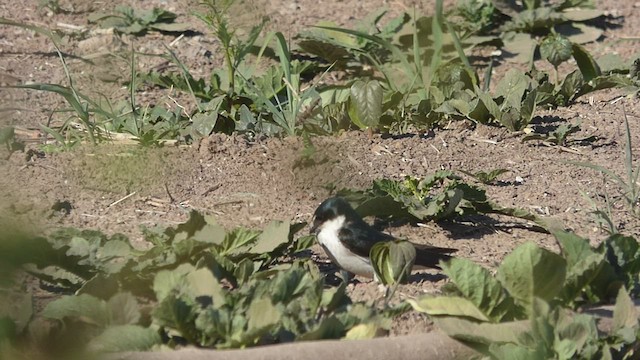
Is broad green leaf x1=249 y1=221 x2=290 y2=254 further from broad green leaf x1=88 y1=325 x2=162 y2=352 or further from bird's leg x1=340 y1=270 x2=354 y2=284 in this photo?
broad green leaf x1=88 y1=325 x2=162 y2=352

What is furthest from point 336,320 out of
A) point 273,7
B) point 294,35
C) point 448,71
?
point 273,7

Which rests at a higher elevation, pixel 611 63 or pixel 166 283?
pixel 166 283

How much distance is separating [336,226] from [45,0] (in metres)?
3.52

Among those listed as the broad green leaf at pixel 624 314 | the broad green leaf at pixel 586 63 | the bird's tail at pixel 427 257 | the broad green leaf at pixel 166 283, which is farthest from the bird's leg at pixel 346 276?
the broad green leaf at pixel 586 63

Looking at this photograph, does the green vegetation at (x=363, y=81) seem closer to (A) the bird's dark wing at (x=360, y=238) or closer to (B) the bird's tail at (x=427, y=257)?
(A) the bird's dark wing at (x=360, y=238)

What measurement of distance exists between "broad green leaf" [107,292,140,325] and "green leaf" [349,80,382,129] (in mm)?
2396

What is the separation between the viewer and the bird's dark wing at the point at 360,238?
380 centimetres

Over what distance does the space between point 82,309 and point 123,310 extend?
11cm

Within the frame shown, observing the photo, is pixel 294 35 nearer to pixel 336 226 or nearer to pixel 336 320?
pixel 336 226

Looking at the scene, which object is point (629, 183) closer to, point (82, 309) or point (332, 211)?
point (332, 211)

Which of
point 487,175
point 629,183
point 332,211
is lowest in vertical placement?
point 487,175

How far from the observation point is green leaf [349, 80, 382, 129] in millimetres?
5199

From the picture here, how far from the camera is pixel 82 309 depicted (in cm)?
302

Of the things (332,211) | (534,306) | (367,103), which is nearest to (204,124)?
(367,103)
